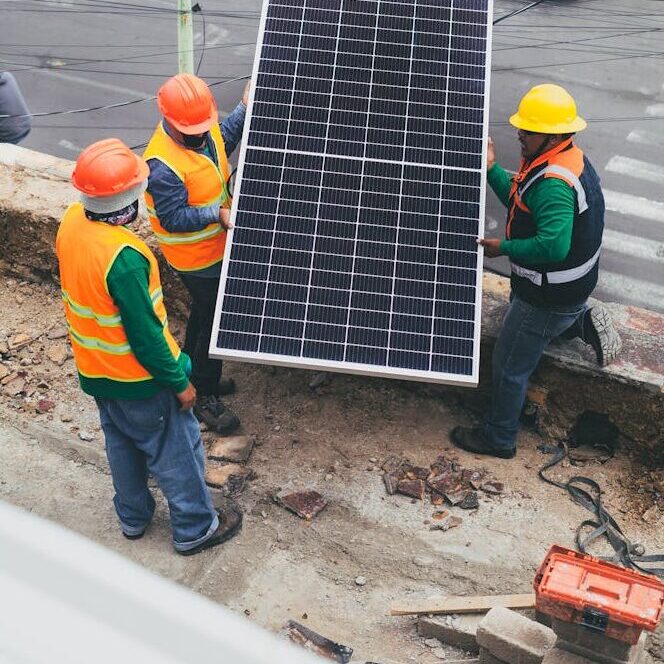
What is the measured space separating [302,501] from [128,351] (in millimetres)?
1644

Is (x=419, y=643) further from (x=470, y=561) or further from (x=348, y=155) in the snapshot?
(x=348, y=155)

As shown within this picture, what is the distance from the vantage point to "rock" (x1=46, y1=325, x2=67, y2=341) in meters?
7.46

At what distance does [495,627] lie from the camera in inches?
186

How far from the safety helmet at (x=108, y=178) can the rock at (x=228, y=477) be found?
2.11 m

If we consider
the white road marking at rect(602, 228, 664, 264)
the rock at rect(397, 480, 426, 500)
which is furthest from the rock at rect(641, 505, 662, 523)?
the white road marking at rect(602, 228, 664, 264)

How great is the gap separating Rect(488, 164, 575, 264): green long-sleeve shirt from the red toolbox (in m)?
1.89

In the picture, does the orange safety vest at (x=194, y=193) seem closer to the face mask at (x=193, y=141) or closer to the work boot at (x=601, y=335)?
the face mask at (x=193, y=141)

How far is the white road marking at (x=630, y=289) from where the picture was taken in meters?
11.8

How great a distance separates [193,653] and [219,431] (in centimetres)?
489

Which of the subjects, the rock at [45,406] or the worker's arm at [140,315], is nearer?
the worker's arm at [140,315]

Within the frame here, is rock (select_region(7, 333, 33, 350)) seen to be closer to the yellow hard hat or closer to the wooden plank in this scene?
the wooden plank

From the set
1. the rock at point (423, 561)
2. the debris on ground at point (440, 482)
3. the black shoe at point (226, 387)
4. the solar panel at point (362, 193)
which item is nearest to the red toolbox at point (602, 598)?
the rock at point (423, 561)

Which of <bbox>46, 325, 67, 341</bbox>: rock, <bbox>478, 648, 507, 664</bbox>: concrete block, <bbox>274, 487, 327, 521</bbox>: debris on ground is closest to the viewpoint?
<bbox>478, 648, 507, 664</bbox>: concrete block

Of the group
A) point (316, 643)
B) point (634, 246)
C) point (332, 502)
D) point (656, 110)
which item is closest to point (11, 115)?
point (332, 502)
